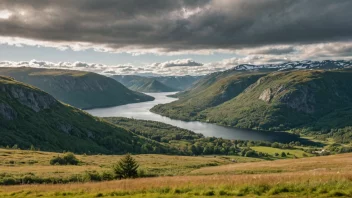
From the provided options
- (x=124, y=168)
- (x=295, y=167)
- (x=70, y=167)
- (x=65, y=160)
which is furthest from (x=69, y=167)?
(x=295, y=167)

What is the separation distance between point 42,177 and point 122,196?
32.3 meters

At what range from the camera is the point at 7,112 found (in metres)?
193

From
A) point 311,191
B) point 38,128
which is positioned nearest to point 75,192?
point 311,191

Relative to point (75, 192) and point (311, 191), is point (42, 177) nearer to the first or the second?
point (75, 192)

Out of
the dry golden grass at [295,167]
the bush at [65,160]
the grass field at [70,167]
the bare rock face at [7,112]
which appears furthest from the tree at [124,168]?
the bare rock face at [7,112]

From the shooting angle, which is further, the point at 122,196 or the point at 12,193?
the point at 12,193

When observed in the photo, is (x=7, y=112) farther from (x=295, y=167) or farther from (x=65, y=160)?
(x=295, y=167)

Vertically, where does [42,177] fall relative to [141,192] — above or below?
below

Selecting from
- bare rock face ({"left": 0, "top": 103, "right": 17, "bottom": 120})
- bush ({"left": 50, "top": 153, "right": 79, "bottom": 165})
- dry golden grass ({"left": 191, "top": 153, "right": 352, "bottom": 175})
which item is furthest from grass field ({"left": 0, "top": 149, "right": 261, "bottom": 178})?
bare rock face ({"left": 0, "top": 103, "right": 17, "bottom": 120})

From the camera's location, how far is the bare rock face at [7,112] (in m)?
190

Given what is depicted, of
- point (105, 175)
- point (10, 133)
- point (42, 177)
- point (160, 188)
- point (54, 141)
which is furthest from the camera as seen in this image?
point (54, 141)

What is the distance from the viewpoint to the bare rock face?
18975 cm

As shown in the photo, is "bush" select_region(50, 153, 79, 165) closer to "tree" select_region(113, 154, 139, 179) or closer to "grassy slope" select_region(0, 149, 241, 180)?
"grassy slope" select_region(0, 149, 241, 180)

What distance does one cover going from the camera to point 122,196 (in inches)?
822
